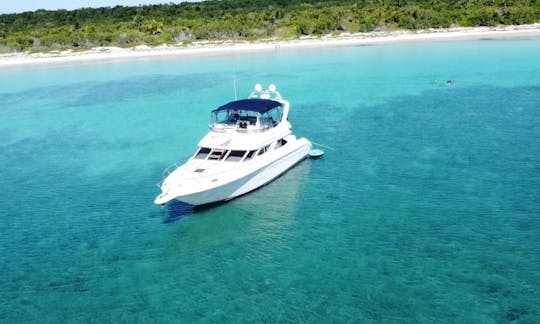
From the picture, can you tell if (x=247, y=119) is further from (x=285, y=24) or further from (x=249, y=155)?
(x=285, y=24)

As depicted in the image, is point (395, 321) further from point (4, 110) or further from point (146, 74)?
point (146, 74)

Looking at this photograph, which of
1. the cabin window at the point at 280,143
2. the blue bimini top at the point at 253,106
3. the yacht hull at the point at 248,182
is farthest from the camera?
the blue bimini top at the point at 253,106

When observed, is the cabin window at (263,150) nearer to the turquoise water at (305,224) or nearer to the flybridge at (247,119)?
the flybridge at (247,119)

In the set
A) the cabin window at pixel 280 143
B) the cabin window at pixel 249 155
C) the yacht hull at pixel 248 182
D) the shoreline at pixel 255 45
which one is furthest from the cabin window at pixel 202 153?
the shoreline at pixel 255 45

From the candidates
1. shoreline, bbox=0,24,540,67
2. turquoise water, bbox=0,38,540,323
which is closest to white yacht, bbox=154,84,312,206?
turquoise water, bbox=0,38,540,323

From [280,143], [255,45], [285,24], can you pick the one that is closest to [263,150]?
[280,143]

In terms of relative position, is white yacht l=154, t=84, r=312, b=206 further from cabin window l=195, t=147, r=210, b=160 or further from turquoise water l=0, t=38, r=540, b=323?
turquoise water l=0, t=38, r=540, b=323
